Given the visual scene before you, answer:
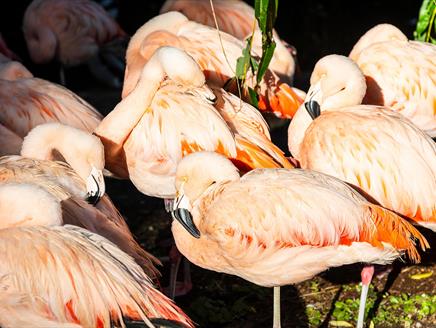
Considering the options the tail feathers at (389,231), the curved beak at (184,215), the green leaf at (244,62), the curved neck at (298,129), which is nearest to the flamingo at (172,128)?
the curved neck at (298,129)

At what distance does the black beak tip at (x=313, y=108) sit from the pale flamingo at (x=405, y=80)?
0.64 meters

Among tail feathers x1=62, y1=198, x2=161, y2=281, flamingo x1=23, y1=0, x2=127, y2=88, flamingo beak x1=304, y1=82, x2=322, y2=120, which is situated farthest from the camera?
flamingo x1=23, y1=0, x2=127, y2=88

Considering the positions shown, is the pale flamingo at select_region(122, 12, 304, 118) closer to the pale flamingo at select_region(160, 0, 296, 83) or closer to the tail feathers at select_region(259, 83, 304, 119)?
the tail feathers at select_region(259, 83, 304, 119)

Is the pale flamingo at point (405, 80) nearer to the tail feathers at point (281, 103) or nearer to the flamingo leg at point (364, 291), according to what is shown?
the tail feathers at point (281, 103)

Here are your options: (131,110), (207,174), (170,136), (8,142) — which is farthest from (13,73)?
(207,174)

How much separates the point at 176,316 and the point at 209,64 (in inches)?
98.1

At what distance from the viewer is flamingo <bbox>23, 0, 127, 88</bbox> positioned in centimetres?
938

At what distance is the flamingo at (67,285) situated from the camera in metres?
4.04

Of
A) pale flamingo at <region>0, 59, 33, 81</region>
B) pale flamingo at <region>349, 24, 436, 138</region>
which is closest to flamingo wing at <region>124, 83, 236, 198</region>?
pale flamingo at <region>349, 24, 436, 138</region>

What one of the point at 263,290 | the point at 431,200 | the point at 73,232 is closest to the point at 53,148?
the point at 73,232

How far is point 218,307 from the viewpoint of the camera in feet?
18.4

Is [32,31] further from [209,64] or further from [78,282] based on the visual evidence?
[78,282]

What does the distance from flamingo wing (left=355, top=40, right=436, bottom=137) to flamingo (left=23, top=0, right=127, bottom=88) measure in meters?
4.01

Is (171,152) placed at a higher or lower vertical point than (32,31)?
higher
